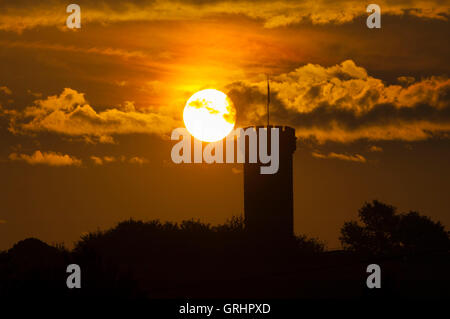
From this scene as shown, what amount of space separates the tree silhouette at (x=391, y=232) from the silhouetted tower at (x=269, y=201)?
1429cm

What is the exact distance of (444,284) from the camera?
92.7 feet

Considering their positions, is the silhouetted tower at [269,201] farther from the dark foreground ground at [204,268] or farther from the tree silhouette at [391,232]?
the tree silhouette at [391,232]

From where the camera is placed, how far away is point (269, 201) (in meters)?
31.6

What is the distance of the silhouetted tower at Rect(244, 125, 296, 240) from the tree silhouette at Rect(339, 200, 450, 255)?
14290 millimetres

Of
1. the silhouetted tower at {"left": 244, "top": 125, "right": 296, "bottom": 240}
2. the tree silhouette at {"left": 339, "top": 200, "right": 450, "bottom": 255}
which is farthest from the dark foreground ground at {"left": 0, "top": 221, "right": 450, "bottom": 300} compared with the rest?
the tree silhouette at {"left": 339, "top": 200, "right": 450, "bottom": 255}

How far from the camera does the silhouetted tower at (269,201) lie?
31578 millimetres

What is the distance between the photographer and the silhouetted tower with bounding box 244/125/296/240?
3158 cm

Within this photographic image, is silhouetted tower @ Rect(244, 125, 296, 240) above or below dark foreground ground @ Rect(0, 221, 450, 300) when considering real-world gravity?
above

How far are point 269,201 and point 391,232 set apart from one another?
18086 millimetres

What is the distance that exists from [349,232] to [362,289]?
22820 millimetres

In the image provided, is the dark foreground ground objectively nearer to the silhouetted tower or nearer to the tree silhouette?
the silhouetted tower

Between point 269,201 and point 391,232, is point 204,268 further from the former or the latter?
point 391,232
